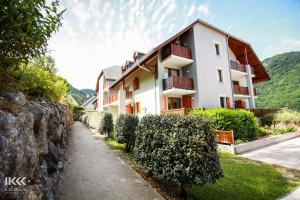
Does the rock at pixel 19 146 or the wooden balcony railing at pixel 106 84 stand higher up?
the wooden balcony railing at pixel 106 84

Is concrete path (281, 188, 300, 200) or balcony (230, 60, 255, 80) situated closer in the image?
concrete path (281, 188, 300, 200)

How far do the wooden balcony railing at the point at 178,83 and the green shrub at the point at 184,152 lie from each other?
34.8 feet

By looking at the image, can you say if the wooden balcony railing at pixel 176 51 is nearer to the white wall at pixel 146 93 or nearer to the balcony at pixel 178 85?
the balcony at pixel 178 85

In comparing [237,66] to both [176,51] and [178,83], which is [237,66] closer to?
[176,51]

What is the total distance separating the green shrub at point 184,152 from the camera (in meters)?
4.82

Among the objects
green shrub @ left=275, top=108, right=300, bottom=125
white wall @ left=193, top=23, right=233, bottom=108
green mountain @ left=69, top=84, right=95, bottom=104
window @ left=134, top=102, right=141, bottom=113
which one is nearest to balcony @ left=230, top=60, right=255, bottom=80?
white wall @ left=193, top=23, right=233, bottom=108

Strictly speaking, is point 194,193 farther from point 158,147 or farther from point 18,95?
point 18,95

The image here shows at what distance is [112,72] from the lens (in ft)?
A: 129

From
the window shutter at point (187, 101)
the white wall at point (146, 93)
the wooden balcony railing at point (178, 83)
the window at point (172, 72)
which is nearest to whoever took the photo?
the wooden balcony railing at point (178, 83)

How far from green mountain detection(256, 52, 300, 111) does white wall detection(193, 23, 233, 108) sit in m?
21.5

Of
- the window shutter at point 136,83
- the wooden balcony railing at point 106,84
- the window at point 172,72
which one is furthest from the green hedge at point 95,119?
the wooden balcony railing at point 106,84

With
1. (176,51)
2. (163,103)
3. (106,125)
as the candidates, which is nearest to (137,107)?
(163,103)

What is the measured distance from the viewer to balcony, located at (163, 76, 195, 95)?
1651cm

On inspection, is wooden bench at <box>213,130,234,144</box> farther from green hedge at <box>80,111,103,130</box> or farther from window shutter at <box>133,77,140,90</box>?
window shutter at <box>133,77,140,90</box>
